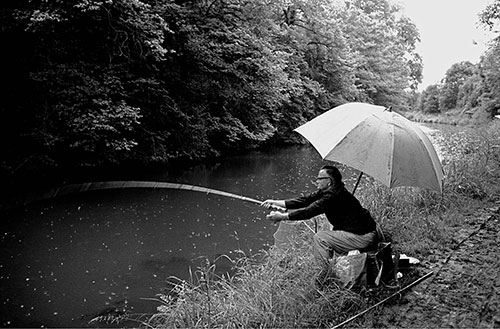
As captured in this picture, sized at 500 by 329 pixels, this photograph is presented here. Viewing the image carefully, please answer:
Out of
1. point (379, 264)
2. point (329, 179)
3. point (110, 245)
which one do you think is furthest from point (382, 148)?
point (110, 245)

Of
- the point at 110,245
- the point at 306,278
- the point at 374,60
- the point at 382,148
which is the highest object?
the point at 374,60

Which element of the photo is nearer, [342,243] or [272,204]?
[272,204]

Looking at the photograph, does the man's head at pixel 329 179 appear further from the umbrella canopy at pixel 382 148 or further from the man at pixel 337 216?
the umbrella canopy at pixel 382 148

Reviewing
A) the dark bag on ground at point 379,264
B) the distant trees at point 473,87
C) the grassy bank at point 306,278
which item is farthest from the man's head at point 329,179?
the distant trees at point 473,87

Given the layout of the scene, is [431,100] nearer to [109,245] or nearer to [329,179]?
[109,245]

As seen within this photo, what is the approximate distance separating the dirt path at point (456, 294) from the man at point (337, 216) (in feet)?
2.00

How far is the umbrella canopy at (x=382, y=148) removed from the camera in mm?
3717

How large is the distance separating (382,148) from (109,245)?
4989mm

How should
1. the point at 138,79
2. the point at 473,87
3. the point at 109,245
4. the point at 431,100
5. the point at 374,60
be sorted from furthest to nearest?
1. the point at 431,100
2. the point at 473,87
3. the point at 374,60
4. the point at 138,79
5. the point at 109,245

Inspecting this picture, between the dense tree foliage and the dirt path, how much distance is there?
8019mm

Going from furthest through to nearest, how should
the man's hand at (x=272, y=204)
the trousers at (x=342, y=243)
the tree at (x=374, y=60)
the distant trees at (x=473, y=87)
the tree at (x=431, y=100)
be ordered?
the tree at (x=431, y=100) < the tree at (x=374, y=60) < the distant trees at (x=473, y=87) < the trousers at (x=342, y=243) < the man's hand at (x=272, y=204)

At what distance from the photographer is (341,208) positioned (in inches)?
150

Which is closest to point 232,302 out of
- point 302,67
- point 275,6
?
point 275,6

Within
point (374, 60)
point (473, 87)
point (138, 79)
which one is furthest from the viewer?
point (473, 87)
